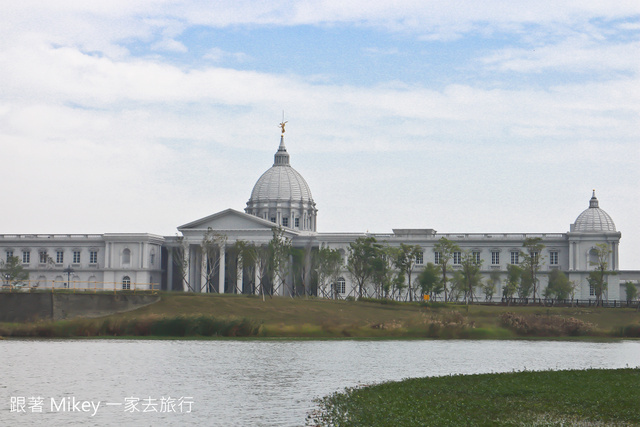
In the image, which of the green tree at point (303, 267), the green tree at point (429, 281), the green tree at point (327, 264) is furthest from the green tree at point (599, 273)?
the green tree at point (303, 267)

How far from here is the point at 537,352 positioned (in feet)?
163

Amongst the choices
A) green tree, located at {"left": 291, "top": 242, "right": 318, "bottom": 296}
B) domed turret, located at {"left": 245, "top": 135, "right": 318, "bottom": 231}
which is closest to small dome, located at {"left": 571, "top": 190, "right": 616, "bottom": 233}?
green tree, located at {"left": 291, "top": 242, "right": 318, "bottom": 296}

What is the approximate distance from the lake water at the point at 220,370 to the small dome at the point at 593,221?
6833 cm

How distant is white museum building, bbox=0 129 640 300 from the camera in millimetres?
123000

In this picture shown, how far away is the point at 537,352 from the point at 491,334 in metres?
13.7

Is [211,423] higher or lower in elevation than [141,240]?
lower

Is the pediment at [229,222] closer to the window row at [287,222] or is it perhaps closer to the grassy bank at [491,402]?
the window row at [287,222]

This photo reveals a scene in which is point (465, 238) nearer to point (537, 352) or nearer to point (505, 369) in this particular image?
point (537, 352)

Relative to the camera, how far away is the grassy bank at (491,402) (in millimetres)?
23016

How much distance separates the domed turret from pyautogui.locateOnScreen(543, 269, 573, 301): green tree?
50.2m

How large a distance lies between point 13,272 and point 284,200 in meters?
49.1

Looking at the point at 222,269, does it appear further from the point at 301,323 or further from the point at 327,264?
the point at 301,323

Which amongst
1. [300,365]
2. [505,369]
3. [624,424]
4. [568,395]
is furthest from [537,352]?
[624,424]

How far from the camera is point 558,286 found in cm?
11138
